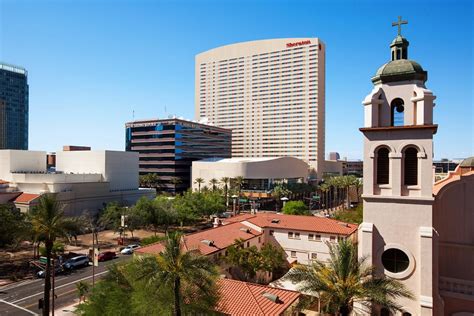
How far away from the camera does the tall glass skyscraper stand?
16925 cm

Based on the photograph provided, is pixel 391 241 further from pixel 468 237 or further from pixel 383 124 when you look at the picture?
pixel 383 124

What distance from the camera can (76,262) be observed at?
141 feet

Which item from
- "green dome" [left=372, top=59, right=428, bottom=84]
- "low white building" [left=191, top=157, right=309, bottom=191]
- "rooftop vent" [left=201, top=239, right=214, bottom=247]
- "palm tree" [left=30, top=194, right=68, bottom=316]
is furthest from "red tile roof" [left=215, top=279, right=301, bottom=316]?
"low white building" [left=191, top=157, right=309, bottom=191]

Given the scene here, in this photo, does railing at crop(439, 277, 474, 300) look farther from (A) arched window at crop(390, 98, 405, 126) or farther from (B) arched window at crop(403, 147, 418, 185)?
(A) arched window at crop(390, 98, 405, 126)

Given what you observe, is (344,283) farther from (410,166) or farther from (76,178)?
(76,178)

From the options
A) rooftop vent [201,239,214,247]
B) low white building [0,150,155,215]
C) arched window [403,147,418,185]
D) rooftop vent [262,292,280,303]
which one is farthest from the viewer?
low white building [0,150,155,215]

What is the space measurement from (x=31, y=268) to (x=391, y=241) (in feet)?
145

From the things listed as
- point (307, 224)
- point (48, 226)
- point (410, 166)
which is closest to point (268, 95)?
point (307, 224)

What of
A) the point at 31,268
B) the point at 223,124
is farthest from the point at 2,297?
the point at 223,124

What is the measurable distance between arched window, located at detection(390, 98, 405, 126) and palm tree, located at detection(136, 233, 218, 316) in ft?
47.9

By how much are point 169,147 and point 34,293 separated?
97535 mm

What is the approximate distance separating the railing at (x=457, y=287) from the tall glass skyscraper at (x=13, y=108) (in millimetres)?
199900

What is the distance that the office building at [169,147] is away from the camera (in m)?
129

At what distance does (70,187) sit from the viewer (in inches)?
2808
